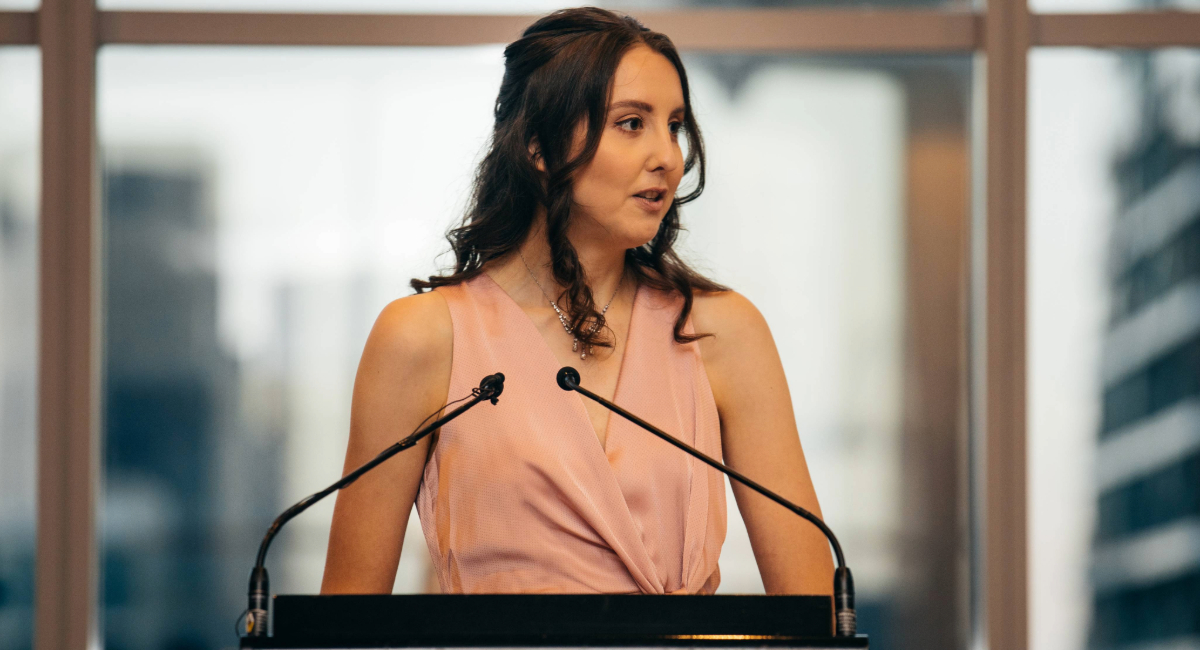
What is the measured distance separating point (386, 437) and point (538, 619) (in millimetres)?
745

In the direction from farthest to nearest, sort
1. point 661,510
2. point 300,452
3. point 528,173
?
1. point 300,452
2. point 528,173
3. point 661,510

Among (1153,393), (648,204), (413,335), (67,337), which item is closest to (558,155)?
(648,204)

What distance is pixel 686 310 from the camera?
1.90 meters

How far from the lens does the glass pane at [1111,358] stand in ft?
11.1

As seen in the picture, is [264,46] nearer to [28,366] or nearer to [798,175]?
[28,366]

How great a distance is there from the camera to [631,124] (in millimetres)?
1755

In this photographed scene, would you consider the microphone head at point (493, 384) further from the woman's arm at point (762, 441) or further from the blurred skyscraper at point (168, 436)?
the blurred skyscraper at point (168, 436)

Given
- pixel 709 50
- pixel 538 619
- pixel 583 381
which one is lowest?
pixel 538 619

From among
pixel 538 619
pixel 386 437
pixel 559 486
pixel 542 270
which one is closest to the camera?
pixel 538 619

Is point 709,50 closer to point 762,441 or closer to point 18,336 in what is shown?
point 762,441

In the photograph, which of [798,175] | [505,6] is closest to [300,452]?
[505,6]

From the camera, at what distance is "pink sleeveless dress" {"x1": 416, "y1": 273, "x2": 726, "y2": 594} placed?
1.66 m

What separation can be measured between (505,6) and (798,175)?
1.01 meters

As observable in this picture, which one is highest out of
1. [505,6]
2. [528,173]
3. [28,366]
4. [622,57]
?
[505,6]
